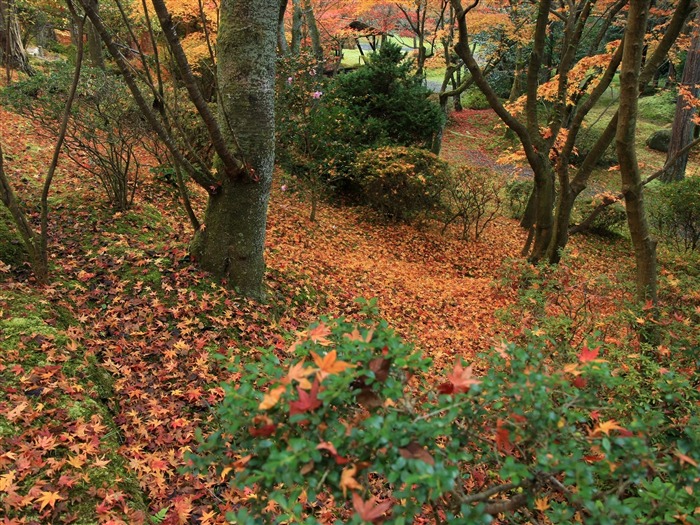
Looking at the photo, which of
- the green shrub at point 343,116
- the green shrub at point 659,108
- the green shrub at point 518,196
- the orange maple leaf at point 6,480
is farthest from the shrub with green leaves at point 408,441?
the green shrub at point 659,108

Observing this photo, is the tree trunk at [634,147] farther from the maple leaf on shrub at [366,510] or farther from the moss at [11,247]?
the moss at [11,247]

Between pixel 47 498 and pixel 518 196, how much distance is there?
11272 millimetres

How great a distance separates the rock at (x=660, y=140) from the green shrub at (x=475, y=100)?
744 cm

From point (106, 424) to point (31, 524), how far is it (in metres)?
0.76

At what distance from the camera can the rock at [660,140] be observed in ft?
55.7

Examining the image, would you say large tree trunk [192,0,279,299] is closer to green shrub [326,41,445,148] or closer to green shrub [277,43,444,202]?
green shrub [277,43,444,202]

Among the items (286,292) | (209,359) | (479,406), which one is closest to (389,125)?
(286,292)

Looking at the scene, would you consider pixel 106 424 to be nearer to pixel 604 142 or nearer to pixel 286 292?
pixel 286 292

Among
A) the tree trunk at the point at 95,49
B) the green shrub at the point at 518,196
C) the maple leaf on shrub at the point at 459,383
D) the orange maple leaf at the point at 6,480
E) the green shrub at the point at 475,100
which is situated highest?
the green shrub at the point at 475,100

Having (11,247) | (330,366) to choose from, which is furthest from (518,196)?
(330,366)

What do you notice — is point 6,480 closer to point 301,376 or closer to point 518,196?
point 301,376

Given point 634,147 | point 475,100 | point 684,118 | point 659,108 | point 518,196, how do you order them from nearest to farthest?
point 634,147 < point 518,196 < point 684,118 < point 659,108 < point 475,100

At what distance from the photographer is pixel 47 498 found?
6.10ft

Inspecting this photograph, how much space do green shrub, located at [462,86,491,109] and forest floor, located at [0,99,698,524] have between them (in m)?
17.2
